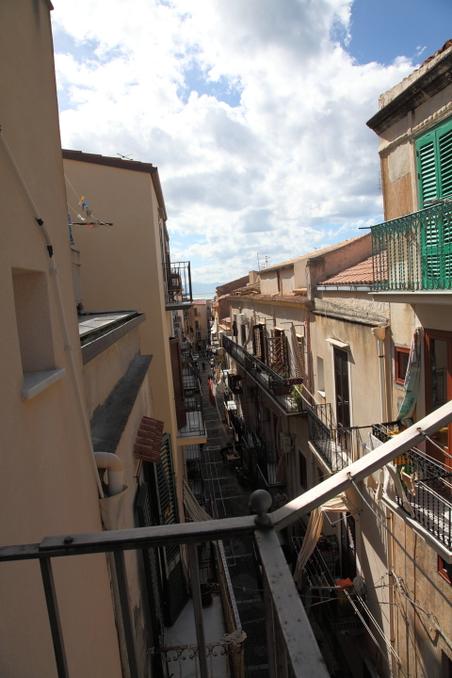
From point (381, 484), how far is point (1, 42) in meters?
8.73

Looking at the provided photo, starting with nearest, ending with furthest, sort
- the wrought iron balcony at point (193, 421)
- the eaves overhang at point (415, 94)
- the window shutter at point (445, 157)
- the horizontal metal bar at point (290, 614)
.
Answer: the horizontal metal bar at point (290, 614) → the eaves overhang at point (415, 94) → the window shutter at point (445, 157) → the wrought iron balcony at point (193, 421)

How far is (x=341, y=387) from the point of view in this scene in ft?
41.5

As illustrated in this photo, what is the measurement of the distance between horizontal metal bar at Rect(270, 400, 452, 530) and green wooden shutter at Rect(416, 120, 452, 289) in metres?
3.60

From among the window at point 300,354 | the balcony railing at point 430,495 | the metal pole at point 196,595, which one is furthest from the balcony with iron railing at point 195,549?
the window at point 300,354

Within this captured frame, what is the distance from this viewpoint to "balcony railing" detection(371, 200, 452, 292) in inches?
278

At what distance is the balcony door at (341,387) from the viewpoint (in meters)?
12.2

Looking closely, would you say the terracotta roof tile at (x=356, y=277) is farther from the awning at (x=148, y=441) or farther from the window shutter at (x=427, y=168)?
the awning at (x=148, y=441)

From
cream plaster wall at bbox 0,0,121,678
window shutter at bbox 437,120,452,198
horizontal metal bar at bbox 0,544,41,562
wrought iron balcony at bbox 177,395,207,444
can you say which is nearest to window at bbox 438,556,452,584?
cream plaster wall at bbox 0,0,121,678

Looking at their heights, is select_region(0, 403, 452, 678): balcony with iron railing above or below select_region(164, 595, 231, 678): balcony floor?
above

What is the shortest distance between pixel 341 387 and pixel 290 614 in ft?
37.8

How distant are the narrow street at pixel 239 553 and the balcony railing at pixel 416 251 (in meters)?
4.74

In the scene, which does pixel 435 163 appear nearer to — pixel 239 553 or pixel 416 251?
pixel 416 251

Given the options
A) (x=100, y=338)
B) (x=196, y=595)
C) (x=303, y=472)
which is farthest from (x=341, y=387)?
(x=196, y=595)

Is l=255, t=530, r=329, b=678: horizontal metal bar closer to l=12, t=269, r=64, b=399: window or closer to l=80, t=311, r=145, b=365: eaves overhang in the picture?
l=12, t=269, r=64, b=399: window
